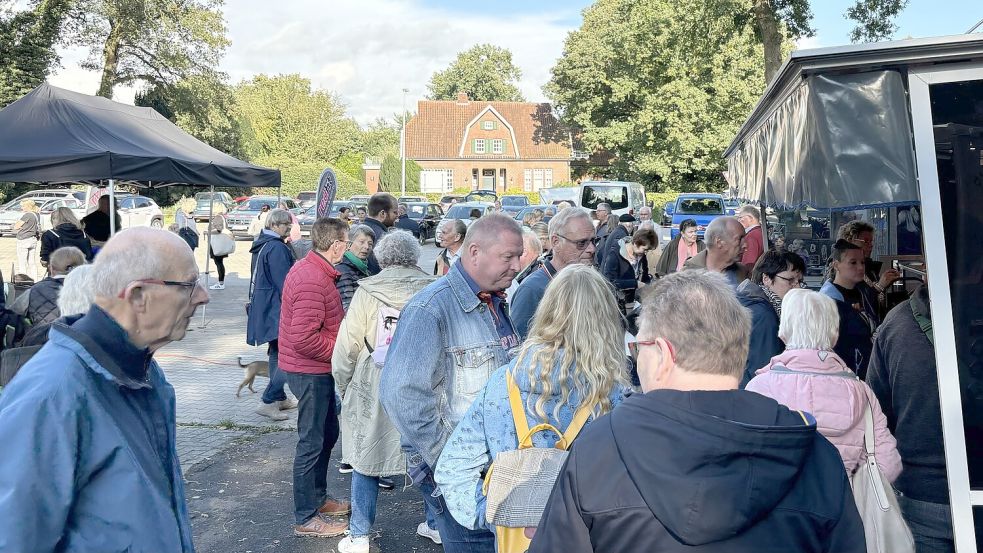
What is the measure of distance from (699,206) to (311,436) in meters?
24.9

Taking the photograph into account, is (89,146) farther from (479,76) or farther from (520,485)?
Answer: (479,76)

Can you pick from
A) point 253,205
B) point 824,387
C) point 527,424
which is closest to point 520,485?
point 527,424

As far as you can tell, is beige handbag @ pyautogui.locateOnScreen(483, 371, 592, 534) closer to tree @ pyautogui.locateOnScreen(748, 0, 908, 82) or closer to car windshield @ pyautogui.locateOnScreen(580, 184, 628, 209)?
tree @ pyautogui.locateOnScreen(748, 0, 908, 82)

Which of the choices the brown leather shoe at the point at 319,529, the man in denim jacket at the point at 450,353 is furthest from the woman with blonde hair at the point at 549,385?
the brown leather shoe at the point at 319,529

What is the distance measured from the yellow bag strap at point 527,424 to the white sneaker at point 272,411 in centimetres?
560

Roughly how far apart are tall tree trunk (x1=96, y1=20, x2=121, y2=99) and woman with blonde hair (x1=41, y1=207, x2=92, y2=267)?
29455 mm

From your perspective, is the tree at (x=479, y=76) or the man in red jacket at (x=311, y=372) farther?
the tree at (x=479, y=76)

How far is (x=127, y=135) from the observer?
10.5 meters

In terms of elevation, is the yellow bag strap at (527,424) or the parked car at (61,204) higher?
the parked car at (61,204)

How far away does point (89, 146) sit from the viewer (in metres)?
9.45

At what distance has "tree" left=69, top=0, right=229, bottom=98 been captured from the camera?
34.9 m

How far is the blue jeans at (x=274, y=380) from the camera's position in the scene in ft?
24.8

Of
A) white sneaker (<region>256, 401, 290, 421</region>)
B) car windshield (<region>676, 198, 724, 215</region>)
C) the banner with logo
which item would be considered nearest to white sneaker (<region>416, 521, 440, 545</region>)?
white sneaker (<region>256, 401, 290, 421</region>)

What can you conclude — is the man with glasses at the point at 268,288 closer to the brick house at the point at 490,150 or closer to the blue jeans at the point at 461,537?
the blue jeans at the point at 461,537
